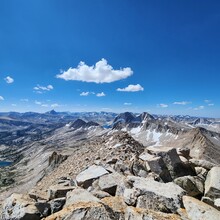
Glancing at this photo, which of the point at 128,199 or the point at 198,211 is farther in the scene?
the point at 128,199

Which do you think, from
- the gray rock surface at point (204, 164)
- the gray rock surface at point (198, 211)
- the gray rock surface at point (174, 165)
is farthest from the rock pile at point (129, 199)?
the gray rock surface at point (204, 164)

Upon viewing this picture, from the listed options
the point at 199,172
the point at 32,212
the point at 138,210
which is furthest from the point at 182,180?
the point at 32,212

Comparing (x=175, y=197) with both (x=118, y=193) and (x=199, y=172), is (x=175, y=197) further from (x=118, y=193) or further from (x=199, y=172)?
(x=199, y=172)

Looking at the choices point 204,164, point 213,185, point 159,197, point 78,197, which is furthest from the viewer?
point 204,164

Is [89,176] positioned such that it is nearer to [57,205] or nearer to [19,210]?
[57,205]

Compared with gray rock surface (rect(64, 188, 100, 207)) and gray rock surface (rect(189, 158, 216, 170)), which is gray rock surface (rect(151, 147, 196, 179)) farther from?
gray rock surface (rect(64, 188, 100, 207))

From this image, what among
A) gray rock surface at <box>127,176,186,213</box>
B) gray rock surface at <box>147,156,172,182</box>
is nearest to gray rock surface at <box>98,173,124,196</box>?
gray rock surface at <box>127,176,186,213</box>

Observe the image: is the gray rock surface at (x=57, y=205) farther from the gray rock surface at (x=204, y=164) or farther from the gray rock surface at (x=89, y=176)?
the gray rock surface at (x=204, y=164)

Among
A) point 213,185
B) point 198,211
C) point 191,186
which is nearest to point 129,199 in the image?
point 198,211
